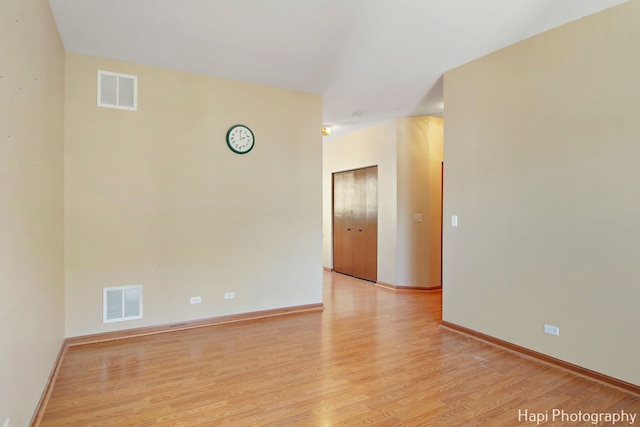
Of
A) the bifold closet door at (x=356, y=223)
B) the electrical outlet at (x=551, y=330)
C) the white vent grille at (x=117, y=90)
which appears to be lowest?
the electrical outlet at (x=551, y=330)

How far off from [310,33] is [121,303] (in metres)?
3.07

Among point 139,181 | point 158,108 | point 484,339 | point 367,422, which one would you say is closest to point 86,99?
point 158,108

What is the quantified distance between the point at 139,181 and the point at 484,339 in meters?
3.70

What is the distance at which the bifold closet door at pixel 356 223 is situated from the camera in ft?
20.2

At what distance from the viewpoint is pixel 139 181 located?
3494mm

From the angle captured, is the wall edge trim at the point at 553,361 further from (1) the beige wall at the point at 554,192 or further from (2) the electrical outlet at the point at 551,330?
(2) the electrical outlet at the point at 551,330

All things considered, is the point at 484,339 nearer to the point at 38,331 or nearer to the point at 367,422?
the point at 367,422

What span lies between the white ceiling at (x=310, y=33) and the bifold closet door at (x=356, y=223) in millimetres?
2495

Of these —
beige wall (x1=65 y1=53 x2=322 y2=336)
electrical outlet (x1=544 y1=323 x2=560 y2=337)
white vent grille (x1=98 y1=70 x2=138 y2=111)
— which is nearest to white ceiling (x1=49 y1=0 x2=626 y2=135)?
white vent grille (x1=98 y1=70 x2=138 y2=111)

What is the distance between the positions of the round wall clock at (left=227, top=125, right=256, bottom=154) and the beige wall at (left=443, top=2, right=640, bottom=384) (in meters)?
2.23

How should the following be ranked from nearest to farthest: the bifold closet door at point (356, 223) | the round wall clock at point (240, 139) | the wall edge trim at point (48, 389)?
1. the wall edge trim at point (48, 389)
2. the round wall clock at point (240, 139)
3. the bifold closet door at point (356, 223)

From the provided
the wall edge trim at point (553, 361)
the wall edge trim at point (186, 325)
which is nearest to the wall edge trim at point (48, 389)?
the wall edge trim at point (186, 325)

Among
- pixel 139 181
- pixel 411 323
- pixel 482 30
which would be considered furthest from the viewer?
pixel 411 323

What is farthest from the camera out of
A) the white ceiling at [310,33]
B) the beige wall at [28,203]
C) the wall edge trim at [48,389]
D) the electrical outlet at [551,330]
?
the electrical outlet at [551,330]
